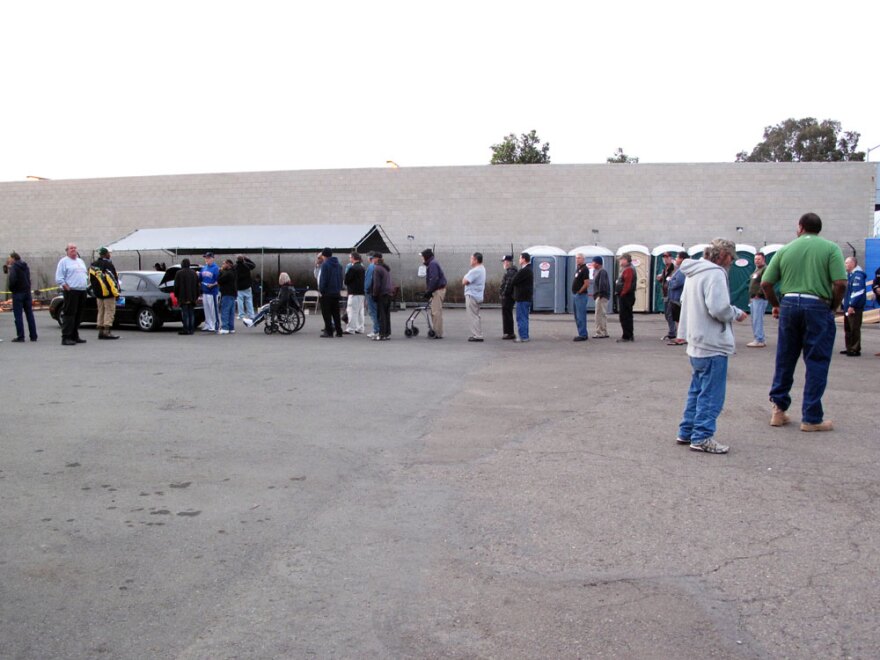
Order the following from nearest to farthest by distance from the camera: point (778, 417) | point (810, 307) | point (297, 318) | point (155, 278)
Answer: point (810, 307), point (778, 417), point (297, 318), point (155, 278)

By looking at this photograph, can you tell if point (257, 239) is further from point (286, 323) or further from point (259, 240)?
point (286, 323)

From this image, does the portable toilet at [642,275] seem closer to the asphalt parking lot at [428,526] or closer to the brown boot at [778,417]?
the asphalt parking lot at [428,526]

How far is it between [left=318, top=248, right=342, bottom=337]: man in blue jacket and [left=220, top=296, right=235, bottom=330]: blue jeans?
2282 mm

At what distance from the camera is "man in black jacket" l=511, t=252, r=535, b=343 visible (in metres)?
15.6

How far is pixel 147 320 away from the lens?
734 inches

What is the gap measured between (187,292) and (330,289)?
3094 millimetres

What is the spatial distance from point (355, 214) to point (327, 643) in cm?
3075

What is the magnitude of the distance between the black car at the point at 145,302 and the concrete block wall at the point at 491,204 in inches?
555

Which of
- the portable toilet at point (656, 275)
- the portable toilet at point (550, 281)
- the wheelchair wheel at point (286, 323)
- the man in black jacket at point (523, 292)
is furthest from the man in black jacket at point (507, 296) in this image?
the portable toilet at point (656, 275)

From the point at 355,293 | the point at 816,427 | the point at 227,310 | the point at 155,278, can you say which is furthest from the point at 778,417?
the point at 155,278

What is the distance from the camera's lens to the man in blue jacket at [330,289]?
1672 centimetres

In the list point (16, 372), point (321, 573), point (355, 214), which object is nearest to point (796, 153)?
point (355, 214)

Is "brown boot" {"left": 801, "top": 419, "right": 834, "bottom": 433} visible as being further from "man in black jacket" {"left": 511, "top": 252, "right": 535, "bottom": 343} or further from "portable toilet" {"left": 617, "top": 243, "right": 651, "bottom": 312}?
"portable toilet" {"left": 617, "top": 243, "right": 651, "bottom": 312}

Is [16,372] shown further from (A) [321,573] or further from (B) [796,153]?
(B) [796,153]
